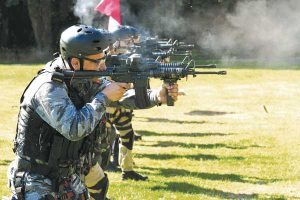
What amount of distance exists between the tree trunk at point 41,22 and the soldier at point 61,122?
37587mm

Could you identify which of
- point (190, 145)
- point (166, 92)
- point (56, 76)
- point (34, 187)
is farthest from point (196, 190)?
point (56, 76)

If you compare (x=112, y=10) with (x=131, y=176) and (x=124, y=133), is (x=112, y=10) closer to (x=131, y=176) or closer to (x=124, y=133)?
(x=124, y=133)

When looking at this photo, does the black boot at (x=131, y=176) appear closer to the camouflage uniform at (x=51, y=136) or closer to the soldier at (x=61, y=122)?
the soldier at (x=61, y=122)

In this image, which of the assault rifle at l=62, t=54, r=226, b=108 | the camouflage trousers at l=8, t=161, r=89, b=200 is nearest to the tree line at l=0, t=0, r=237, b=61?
the assault rifle at l=62, t=54, r=226, b=108

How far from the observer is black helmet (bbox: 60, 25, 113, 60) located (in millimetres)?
5273

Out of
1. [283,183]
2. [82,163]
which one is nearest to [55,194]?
[82,163]

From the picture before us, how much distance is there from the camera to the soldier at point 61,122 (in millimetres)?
4977

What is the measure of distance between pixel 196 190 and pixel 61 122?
4.93m

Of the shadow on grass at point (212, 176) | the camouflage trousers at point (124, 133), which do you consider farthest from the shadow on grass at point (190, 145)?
the camouflage trousers at point (124, 133)

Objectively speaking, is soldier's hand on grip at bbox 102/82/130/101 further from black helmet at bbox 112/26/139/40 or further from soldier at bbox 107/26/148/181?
black helmet at bbox 112/26/139/40

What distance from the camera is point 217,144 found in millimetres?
13758

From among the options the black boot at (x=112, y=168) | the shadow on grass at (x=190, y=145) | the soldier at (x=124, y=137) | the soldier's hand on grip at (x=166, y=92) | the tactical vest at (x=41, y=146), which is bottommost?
the shadow on grass at (x=190, y=145)

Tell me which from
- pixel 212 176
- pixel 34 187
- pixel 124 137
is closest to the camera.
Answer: pixel 34 187

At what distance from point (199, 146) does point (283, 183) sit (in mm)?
3601
